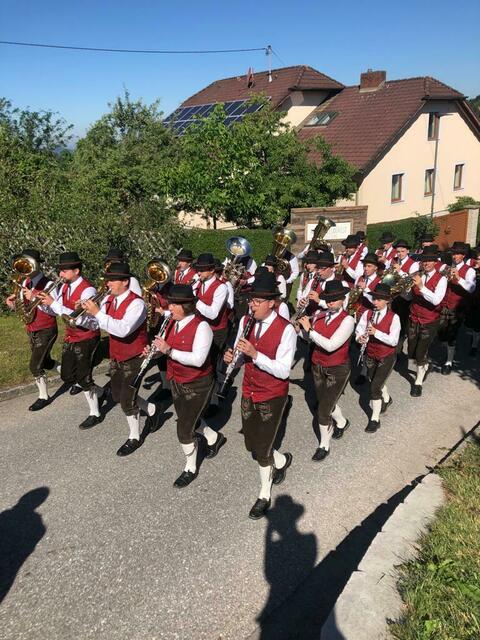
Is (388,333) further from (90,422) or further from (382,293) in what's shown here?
(90,422)

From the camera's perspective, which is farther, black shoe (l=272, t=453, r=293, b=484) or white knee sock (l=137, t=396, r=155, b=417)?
white knee sock (l=137, t=396, r=155, b=417)

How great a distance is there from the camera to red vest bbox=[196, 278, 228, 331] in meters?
7.25

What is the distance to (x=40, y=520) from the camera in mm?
5055

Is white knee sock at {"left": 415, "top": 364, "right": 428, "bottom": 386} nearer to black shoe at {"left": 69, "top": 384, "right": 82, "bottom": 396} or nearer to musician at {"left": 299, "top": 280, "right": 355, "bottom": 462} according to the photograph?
musician at {"left": 299, "top": 280, "right": 355, "bottom": 462}

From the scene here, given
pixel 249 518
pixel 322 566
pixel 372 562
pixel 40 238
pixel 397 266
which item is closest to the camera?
pixel 372 562

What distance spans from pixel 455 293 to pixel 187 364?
5.71 m

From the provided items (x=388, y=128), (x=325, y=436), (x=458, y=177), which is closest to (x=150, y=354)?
(x=325, y=436)

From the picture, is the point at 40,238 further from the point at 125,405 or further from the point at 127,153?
the point at 125,405

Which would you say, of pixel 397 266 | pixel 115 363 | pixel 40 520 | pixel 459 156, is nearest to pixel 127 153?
pixel 397 266

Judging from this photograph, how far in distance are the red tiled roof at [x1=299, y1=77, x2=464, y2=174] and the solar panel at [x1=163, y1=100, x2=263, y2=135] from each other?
3.65 metres

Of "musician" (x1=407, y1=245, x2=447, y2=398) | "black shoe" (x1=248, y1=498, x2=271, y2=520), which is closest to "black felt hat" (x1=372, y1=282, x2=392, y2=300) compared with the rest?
"musician" (x1=407, y1=245, x2=447, y2=398)

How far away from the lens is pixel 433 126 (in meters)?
25.2

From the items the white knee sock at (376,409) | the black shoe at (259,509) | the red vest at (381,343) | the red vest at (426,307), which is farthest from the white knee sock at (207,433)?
the red vest at (426,307)

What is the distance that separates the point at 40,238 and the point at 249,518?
404 inches
